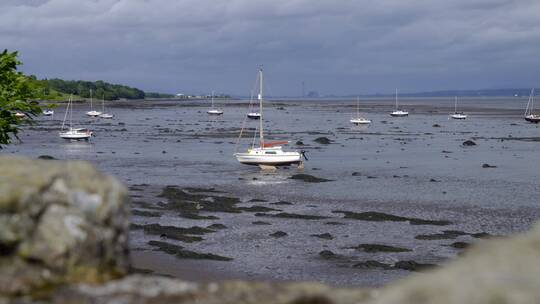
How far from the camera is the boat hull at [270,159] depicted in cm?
6762

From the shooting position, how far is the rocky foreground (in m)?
5.61

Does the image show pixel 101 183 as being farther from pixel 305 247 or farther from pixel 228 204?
pixel 228 204

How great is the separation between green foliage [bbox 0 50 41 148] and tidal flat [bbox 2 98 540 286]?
9843 millimetres

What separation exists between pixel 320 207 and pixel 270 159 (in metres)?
24.7

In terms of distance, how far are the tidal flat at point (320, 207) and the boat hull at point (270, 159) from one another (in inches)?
31.5

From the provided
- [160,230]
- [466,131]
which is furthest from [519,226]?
[466,131]

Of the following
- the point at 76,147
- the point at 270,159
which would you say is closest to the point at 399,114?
the point at 76,147

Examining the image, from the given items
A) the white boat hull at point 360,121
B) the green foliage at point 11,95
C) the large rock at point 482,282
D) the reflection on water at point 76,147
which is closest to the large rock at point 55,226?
the large rock at point 482,282

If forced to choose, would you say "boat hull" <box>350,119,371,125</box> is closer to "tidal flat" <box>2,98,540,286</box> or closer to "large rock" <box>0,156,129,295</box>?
"tidal flat" <box>2,98,540,286</box>

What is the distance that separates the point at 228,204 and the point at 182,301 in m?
39.0

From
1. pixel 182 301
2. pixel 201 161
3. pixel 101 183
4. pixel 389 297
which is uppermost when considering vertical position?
pixel 101 183

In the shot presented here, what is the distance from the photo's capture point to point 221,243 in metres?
32.5

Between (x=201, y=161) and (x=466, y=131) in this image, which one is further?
(x=466, y=131)

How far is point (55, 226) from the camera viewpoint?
233 inches
